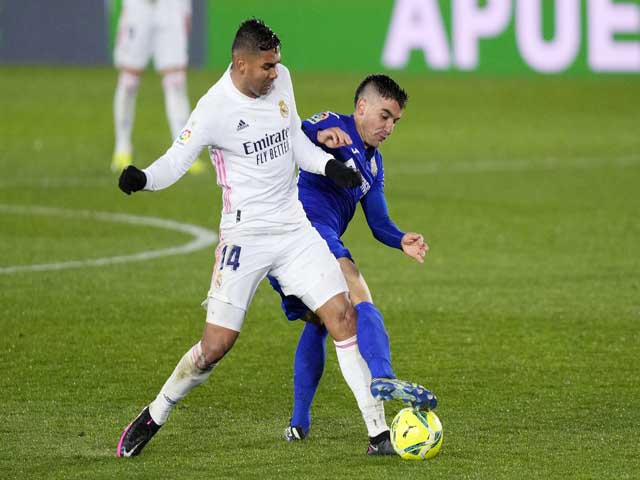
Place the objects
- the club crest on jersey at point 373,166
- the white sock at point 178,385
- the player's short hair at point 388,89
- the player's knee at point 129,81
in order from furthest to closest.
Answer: the player's knee at point 129,81 < the club crest on jersey at point 373,166 < the player's short hair at point 388,89 < the white sock at point 178,385

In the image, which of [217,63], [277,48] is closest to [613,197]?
[277,48]

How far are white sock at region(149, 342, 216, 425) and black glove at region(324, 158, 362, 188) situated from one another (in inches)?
34.6

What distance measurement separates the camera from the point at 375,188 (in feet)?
21.5

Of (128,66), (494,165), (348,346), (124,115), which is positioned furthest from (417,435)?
(494,165)

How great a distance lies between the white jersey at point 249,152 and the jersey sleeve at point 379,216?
0.51 metres

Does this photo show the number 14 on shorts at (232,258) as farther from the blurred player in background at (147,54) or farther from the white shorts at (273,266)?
the blurred player in background at (147,54)

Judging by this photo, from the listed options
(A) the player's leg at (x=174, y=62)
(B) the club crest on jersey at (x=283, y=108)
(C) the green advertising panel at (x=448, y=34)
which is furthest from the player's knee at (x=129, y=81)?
(C) the green advertising panel at (x=448, y=34)

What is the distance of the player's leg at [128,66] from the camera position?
619 inches

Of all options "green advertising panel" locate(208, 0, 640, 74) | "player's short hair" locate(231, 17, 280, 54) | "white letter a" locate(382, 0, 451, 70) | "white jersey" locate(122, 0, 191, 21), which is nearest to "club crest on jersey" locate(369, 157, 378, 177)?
"player's short hair" locate(231, 17, 280, 54)

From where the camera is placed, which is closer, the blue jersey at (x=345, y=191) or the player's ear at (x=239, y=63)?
the player's ear at (x=239, y=63)

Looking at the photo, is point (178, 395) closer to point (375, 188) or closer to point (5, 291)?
point (375, 188)

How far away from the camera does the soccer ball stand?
5715 mm

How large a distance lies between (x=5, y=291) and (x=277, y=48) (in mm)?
4139

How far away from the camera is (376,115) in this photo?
6.31 metres
